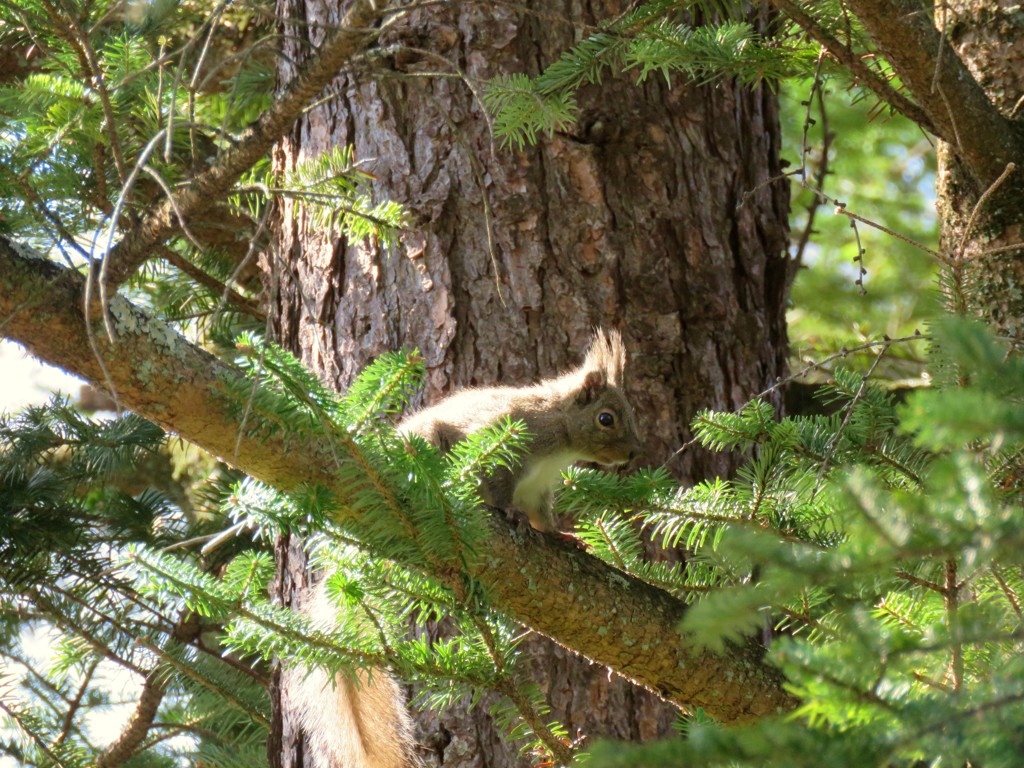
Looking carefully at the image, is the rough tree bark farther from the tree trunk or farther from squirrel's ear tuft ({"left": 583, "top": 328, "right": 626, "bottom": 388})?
squirrel's ear tuft ({"left": 583, "top": 328, "right": 626, "bottom": 388})

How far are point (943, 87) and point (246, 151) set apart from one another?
120cm

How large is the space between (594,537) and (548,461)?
0.87 m

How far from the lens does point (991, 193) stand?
1.91 metres

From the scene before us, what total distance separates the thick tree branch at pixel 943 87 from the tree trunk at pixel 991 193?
63 mm

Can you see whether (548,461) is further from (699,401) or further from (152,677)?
(152,677)

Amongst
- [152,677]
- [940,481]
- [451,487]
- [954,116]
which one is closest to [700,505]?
[451,487]

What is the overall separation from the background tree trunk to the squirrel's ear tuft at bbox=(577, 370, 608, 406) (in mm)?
104

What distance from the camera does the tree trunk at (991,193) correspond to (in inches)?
78.0

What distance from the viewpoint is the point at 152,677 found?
112 inches

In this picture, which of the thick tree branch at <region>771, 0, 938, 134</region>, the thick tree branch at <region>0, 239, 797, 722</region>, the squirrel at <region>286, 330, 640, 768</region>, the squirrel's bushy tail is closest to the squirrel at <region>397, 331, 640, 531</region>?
the squirrel at <region>286, 330, 640, 768</region>

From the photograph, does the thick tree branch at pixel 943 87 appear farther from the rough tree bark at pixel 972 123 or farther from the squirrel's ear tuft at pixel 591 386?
the squirrel's ear tuft at pixel 591 386

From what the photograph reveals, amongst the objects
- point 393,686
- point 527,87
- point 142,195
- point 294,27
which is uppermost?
point 294,27

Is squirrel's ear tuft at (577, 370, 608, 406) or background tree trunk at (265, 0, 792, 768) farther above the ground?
background tree trunk at (265, 0, 792, 768)

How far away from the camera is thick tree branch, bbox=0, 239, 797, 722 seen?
1475 millimetres
